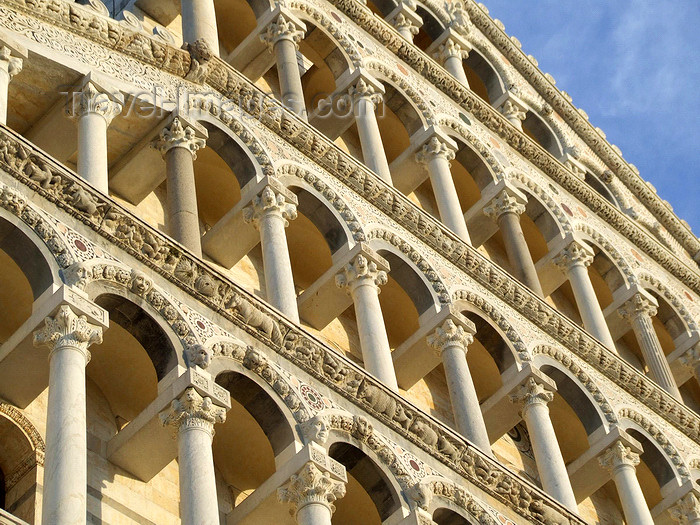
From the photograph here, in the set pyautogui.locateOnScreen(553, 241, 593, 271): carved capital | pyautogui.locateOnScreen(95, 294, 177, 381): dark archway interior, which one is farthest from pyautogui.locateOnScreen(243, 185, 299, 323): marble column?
pyautogui.locateOnScreen(553, 241, 593, 271): carved capital

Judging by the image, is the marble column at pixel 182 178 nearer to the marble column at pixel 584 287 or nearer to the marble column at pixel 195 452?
the marble column at pixel 195 452

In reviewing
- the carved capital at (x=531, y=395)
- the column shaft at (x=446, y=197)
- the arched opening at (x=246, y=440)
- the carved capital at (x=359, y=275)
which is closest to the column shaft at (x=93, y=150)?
the arched opening at (x=246, y=440)

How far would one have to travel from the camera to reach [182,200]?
516 inches

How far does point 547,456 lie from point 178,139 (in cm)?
419

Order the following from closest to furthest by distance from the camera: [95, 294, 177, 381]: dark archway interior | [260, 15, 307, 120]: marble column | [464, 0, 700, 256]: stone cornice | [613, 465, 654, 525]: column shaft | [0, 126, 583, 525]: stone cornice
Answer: [95, 294, 177, 381]: dark archway interior
[0, 126, 583, 525]: stone cornice
[613, 465, 654, 525]: column shaft
[260, 15, 307, 120]: marble column
[464, 0, 700, 256]: stone cornice

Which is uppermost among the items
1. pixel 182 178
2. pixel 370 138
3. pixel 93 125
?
Result: pixel 370 138

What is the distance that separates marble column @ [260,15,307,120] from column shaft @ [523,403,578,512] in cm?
388

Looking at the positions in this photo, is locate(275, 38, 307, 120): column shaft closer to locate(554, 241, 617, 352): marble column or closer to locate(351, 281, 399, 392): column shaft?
locate(351, 281, 399, 392): column shaft

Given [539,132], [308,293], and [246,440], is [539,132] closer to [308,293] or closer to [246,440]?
[308,293]

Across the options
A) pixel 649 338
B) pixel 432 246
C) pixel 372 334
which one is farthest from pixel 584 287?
pixel 372 334

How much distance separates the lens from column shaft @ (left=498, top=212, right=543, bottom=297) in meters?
17.0

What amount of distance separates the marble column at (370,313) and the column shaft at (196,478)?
2.62m

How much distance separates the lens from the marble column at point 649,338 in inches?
712

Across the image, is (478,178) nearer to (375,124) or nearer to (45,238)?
(375,124)
